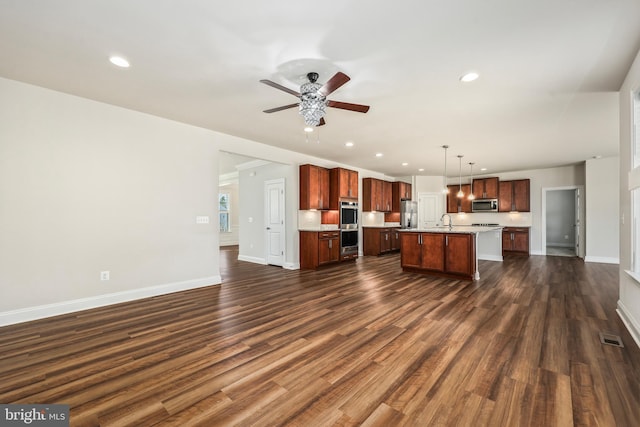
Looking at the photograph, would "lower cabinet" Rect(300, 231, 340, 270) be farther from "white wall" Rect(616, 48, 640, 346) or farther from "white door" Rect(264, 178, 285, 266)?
"white wall" Rect(616, 48, 640, 346)

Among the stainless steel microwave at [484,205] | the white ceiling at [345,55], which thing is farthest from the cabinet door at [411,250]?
the stainless steel microwave at [484,205]

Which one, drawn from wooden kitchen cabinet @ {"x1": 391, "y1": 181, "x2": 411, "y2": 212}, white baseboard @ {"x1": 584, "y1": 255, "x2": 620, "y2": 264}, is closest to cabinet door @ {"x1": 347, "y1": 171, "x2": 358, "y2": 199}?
wooden kitchen cabinet @ {"x1": 391, "y1": 181, "x2": 411, "y2": 212}

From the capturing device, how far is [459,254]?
202 inches

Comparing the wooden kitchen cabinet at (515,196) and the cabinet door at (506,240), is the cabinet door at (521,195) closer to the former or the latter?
the wooden kitchen cabinet at (515,196)

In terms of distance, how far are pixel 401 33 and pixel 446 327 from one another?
9.42 feet

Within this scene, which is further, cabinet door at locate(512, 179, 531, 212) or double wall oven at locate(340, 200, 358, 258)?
cabinet door at locate(512, 179, 531, 212)

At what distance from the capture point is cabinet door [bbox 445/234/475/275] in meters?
5.00

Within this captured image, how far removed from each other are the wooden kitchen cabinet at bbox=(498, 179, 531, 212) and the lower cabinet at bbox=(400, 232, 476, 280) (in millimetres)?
5082

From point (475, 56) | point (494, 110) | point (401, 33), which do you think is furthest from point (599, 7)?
point (494, 110)

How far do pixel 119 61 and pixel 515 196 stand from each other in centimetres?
1027

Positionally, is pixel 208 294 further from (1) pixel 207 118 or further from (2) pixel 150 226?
(1) pixel 207 118

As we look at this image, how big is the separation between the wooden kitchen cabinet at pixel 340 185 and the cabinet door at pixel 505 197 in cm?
537

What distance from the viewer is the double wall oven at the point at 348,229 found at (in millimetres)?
7070

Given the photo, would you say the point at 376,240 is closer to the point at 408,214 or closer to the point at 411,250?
the point at 408,214
